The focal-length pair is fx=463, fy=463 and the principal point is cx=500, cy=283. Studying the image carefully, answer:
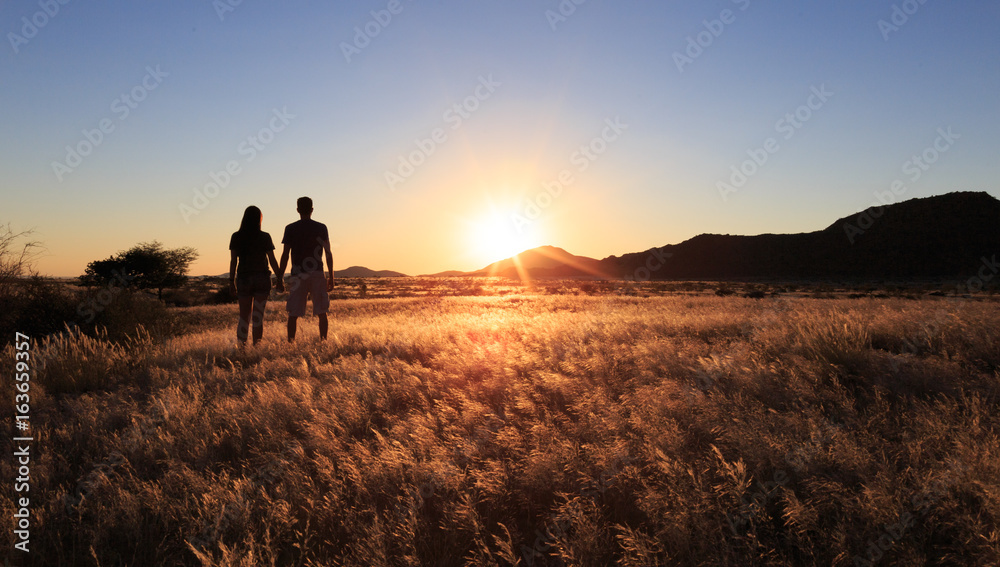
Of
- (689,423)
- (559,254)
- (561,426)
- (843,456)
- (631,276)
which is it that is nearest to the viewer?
(843,456)

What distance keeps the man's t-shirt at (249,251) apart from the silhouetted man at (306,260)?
31 centimetres

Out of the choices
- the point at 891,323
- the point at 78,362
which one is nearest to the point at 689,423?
the point at 891,323

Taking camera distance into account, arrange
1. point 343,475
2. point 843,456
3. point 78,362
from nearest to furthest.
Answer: point 843,456 → point 343,475 → point 78,362

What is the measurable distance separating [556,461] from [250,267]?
655 centimetres

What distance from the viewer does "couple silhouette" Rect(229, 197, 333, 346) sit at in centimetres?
756

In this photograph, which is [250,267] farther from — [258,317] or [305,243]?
[305,243]

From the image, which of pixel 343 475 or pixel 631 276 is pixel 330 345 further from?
pixel 631 276

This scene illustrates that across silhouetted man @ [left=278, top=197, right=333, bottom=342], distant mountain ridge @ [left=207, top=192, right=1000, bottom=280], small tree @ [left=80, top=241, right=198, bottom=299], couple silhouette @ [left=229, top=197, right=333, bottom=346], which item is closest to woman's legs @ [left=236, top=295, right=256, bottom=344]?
couple silhouette @ [left=229, top=197, right=333, bottom=346]

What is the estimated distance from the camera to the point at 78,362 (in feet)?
18.5

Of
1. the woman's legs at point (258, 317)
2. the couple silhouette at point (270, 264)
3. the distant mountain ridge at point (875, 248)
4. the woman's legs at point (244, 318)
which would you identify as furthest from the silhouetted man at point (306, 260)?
the distant mountain ridge at point (875, 248)

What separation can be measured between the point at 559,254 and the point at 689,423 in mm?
191104

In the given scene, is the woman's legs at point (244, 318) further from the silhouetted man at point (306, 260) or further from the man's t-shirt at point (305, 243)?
the man's t-shirt at point (305, 243)

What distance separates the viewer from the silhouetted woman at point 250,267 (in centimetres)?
754

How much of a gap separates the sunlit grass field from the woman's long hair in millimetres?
2962
